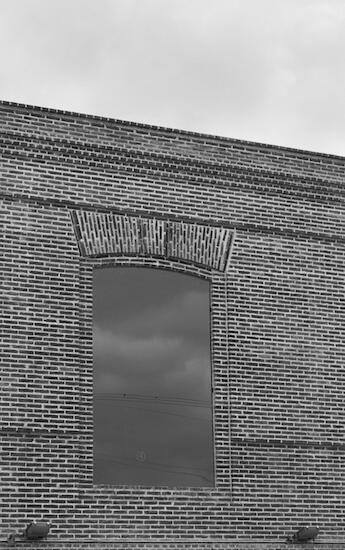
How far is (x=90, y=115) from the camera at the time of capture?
16844 millimetres

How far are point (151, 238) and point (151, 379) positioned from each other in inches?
83.3

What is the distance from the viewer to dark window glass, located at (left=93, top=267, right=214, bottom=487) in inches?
623

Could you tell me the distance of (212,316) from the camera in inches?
669

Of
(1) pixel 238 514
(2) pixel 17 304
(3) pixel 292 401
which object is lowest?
(1) pixel 238 514

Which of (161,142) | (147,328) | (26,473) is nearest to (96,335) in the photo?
(147,328)

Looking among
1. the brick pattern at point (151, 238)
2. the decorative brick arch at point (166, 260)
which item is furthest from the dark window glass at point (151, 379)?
the brick pattern at point (151, 238)

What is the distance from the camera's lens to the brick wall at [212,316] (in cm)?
1532

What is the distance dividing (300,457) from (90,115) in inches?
240

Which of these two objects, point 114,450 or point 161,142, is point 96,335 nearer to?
A: point 114,450

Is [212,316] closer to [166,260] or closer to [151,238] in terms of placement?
[166,260]

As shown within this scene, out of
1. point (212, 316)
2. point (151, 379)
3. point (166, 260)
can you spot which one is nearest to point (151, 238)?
point (166, 260)

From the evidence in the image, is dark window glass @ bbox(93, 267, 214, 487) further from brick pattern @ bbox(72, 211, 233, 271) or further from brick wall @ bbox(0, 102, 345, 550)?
brick pattern @ bbox(72, 211, 233, 271)

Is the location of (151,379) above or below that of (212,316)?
below

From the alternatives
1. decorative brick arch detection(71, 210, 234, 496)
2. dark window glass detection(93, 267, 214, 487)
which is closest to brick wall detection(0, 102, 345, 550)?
decorative brick arch detection(71, 210, 234, 496)
